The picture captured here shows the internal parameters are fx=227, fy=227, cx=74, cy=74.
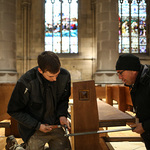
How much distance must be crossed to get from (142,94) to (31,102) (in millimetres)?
876

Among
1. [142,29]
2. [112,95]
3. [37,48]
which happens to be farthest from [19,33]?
[112,95]

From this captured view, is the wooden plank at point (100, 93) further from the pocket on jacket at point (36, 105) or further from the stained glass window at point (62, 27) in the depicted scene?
the stained glass window at point (62, 27)

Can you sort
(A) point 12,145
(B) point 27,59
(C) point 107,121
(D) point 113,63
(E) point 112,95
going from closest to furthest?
(C) point 107,121 → (A) point 12,145 → (E) point 112,95 → (D) point 113,63 → (B) point 27,59

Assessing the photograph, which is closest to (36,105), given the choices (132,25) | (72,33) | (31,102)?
(31,102)

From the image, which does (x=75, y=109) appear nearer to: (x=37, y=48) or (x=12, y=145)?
(x=12, y=145)

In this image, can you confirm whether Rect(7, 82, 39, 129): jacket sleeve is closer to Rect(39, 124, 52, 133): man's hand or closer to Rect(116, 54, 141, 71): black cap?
Rect(39, 124, 52, 133): man's hand

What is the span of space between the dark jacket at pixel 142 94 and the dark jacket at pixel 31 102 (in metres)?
0.59

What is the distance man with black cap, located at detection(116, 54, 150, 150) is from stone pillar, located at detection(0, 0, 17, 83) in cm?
821

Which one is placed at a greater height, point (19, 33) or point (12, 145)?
point (19, 33)

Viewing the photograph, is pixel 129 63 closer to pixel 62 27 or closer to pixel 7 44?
pixel 7 44

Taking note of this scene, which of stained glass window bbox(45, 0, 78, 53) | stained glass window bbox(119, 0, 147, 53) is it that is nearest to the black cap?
stained glass window bbox(45, 0, 78, 53)

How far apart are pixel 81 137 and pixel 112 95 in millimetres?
3163

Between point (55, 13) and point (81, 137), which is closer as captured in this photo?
point (81, 137)

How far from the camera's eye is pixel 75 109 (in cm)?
175
